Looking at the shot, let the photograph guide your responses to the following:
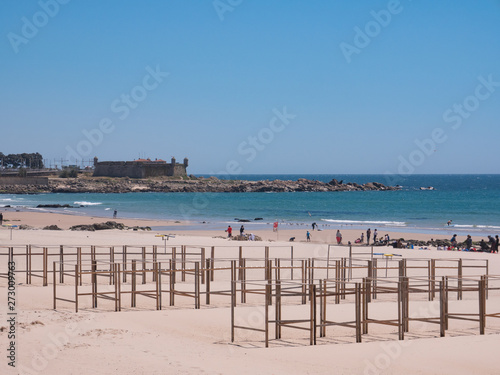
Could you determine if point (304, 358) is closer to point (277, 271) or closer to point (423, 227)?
point (277, 271)

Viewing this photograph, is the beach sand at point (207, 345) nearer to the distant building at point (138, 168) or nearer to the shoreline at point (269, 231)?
the shoreline at point (269, 231)

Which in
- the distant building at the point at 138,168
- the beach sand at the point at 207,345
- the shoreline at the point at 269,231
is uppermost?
the distant building at the point at 138,168

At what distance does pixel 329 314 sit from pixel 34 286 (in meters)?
8.16

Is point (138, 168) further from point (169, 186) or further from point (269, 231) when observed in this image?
point (269, 231)

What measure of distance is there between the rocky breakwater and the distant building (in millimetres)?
4475

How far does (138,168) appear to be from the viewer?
131 m

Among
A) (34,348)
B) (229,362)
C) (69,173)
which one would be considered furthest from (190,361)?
(69,173)

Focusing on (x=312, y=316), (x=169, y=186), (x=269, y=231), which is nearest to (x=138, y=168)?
(x=169, y=186)

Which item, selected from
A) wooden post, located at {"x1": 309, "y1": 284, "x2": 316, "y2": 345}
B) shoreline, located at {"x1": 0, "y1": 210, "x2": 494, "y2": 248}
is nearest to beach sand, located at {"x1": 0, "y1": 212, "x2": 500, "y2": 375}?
wooden post, located at {"x1": 309, "y1": 284, "x2": 316, "y2": 345}

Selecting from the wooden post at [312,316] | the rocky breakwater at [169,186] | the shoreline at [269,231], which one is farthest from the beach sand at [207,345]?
the rocky breakwater at [169,186]

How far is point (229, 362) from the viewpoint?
8.67 meters

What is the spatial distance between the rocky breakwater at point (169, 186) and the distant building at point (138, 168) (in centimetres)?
448

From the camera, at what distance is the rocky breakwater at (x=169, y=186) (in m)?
112

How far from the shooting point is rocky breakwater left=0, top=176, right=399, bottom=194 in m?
112
